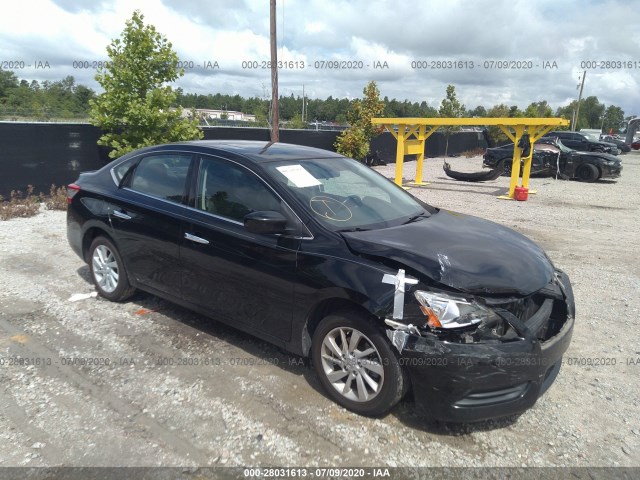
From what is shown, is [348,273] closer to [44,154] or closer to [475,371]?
[475,371]

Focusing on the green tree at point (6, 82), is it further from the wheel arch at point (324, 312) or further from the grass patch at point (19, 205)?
the wheel arch at point (324, 312)

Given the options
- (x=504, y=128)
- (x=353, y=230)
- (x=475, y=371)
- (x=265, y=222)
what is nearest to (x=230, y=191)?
(x=265, y=222)

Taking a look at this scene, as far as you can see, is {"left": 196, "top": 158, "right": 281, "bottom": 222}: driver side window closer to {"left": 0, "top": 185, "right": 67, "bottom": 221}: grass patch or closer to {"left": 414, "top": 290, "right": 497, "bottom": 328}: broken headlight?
{"left": 414, "top": 290, "right": 497, "bottom": 328}: broken headlight

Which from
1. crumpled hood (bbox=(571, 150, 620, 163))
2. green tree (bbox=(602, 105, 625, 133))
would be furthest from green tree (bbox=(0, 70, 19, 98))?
green tree (bbox=(602, 105, 625, 133))

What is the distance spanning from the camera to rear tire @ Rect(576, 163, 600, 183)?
57.9ft

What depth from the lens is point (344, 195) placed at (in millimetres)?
3879

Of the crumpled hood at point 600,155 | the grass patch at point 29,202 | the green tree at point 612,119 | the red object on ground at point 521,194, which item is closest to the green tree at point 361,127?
the red object on ground at point 521,194

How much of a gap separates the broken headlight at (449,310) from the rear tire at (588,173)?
1752 cm

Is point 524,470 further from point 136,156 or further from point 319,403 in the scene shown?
point 136,156

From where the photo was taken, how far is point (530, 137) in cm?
1378

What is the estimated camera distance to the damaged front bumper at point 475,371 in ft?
9.03

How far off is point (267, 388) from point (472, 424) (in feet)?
4.64

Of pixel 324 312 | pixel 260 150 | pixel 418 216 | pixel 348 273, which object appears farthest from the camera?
pixel 260 150

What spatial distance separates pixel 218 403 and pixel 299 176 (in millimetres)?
1766
